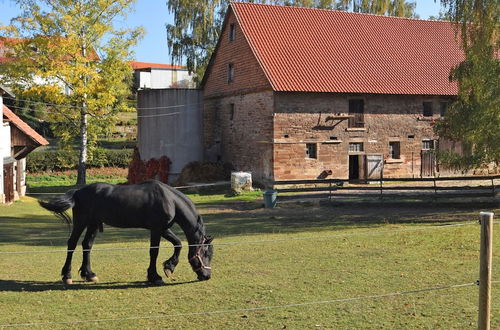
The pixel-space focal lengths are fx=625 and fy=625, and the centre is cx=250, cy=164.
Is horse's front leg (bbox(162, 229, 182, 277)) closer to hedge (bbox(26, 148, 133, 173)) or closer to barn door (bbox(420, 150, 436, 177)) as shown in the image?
barn door (bbox(420, 150, 436, 177))

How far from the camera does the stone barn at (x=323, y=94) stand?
33031 mm

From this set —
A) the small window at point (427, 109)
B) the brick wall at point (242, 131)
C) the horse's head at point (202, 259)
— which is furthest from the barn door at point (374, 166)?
the horse's head at point (202, 259)

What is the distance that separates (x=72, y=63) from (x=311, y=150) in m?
13.7

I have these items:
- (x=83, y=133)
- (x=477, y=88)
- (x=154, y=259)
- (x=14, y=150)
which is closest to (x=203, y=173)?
(x=83, y=133)

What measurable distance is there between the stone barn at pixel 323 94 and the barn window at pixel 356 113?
6cm

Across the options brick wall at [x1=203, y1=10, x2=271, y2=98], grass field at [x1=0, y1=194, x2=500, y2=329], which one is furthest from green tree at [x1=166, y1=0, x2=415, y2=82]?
grass field at [x1=0, y1=194, x2=500, y2=329]

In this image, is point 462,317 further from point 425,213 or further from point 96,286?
point 425,213

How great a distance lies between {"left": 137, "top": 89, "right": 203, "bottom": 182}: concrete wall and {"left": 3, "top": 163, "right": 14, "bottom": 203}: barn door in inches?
412

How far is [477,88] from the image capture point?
20219 mm

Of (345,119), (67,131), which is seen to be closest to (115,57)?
(67,131)

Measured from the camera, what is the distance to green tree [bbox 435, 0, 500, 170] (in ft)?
65.5

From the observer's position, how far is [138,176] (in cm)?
3797

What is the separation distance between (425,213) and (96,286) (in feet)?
47.7

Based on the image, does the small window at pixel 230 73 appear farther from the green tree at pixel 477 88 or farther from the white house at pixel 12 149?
the green tree at pixel 477 88
